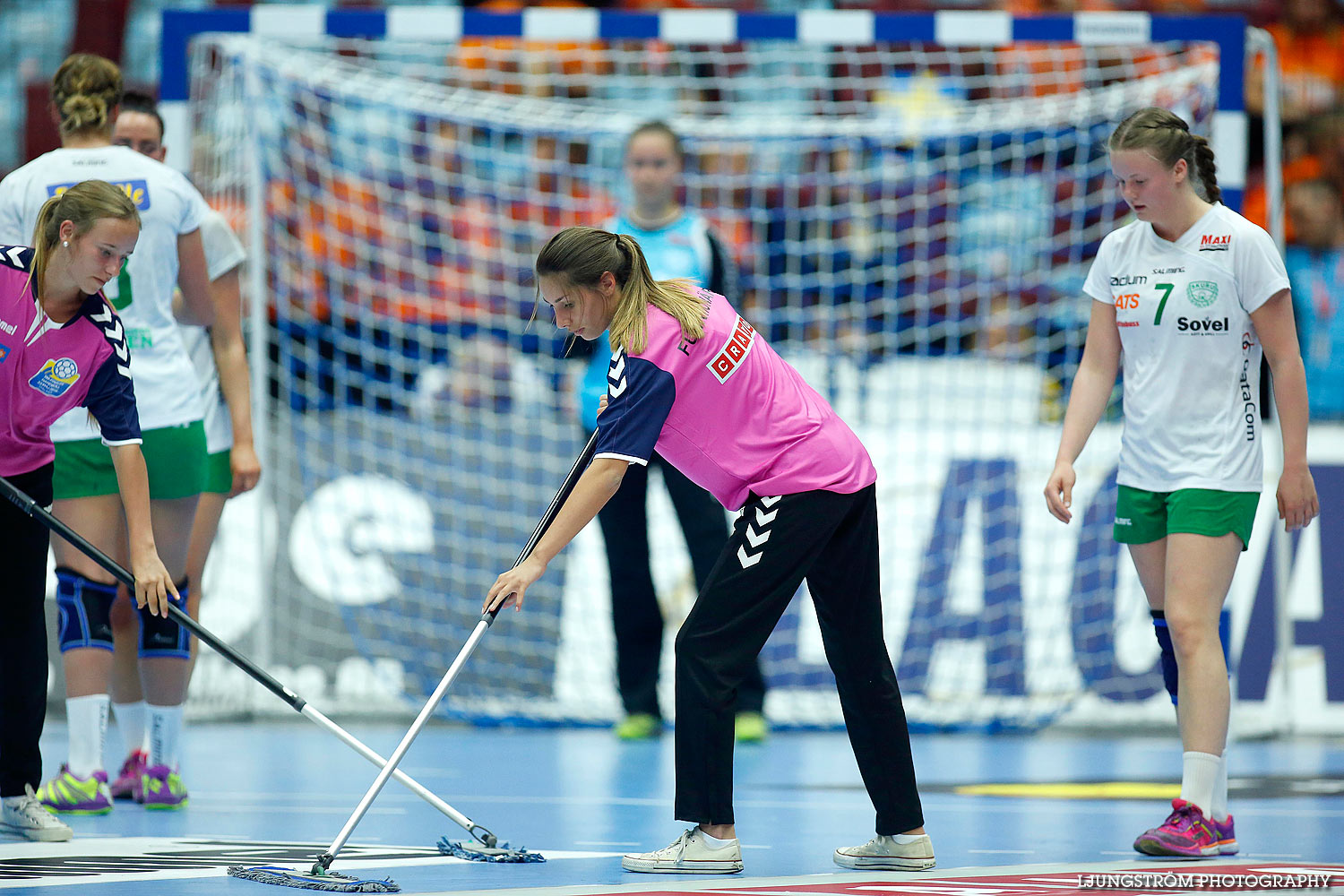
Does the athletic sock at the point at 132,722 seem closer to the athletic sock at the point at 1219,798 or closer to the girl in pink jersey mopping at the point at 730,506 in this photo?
the girl in pink jersey mopping at the point at 730,506

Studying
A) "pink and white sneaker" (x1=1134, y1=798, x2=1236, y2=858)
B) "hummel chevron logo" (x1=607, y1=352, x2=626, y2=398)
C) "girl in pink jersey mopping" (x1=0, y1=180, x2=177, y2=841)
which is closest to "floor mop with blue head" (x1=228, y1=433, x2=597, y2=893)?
"hummel chevron logo" (x1=607, y1=352, x2=626, y2=398)

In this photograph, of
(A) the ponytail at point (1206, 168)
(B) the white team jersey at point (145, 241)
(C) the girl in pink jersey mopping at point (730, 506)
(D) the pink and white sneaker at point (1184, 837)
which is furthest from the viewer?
(B) the white team jersey at point (145, 241)

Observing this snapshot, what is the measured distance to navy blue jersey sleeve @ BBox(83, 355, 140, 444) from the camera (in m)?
3.60

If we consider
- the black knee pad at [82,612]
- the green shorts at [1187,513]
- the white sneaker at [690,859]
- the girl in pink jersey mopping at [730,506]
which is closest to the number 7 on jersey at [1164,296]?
the green shorts at [1187,513]

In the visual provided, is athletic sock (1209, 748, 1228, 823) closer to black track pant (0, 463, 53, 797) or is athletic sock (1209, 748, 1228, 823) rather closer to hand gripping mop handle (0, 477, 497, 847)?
hand gripping mop handle (0, 477, 497, 847)

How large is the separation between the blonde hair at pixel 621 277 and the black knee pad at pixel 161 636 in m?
1.62

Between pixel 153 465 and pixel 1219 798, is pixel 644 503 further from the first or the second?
pixel 1219 798

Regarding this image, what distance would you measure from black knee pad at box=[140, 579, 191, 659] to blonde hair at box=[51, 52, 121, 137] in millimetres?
1219

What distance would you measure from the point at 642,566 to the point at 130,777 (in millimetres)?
2171

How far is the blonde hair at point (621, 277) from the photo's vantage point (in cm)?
317

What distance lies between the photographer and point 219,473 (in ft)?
14.6

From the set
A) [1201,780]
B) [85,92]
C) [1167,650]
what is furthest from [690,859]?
[85,92]

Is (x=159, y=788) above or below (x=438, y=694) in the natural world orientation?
below

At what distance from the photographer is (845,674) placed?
3355 mm
